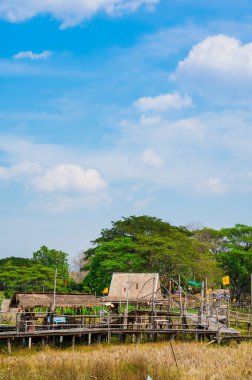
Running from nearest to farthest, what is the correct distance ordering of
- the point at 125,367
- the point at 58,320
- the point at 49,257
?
the point at 125,367 < the point at 58,320 < the point at 49,257

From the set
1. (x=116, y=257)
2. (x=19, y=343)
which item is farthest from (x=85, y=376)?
Answer: (x=116, y=257)

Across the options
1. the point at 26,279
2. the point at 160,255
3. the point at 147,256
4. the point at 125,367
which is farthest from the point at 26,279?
the point at 125,367

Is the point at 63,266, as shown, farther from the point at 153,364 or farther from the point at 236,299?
the point at 153,364

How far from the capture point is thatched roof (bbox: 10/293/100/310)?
32.5 metres

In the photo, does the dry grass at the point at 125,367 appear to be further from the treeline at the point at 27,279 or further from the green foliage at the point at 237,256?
the green foliage at the point at 237,256

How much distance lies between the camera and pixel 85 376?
55.5 ft

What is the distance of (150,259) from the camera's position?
2025 inches

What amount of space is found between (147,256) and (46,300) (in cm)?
1969

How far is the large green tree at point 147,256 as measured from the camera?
50562 millimetres

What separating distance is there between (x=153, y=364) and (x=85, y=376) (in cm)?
245

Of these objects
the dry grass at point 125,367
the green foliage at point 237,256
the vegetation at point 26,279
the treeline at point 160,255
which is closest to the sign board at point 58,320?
the dry grass at point 125,367

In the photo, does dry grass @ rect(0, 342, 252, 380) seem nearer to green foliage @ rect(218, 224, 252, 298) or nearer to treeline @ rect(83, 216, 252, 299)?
treeline @ rect(83, 216, 252, 299)

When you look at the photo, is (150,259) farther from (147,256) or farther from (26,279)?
(26,279)

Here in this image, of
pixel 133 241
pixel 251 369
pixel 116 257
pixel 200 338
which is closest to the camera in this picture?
pixel 251 369
